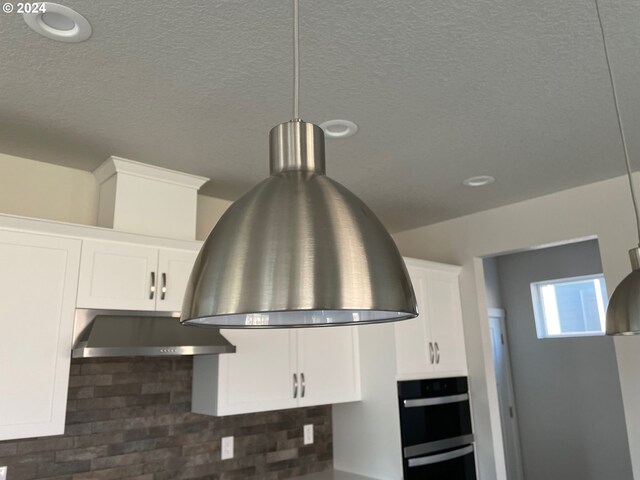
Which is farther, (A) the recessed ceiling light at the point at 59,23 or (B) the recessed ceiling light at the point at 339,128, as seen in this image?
(B) the recessed ceiling light at the point at 339,128

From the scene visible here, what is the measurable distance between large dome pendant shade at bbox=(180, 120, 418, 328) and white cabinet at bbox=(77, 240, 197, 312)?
1.87 metres

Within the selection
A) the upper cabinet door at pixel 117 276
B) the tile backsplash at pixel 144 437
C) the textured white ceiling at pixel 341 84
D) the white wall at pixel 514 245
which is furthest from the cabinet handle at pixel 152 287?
the white wall at pixel 514 245

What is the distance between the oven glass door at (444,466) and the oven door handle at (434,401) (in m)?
0.32

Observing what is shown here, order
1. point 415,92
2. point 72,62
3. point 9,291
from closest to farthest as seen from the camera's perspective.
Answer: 1. point 72,62
2. point 415,92
3. point 9,291

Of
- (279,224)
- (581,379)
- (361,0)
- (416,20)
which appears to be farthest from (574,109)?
(581,379)

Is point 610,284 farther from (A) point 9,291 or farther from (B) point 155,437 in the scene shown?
(A) point 9,291

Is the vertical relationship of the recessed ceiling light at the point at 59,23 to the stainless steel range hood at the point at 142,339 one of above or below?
above

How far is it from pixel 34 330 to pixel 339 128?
5.44ft

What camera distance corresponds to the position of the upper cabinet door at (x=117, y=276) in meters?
2.35

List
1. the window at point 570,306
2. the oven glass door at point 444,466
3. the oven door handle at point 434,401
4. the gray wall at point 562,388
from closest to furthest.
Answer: the oven glass door at point 444,466 < the oven door handle at point 434,401 < the gray wall at point 562,388 < the window at point 570,306

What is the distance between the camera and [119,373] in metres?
2.68

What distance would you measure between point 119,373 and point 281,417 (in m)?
1.18

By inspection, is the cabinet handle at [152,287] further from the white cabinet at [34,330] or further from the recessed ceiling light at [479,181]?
the recessed ceiling light at [479,181]

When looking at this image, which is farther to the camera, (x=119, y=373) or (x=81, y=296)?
(x=119, y=373)
